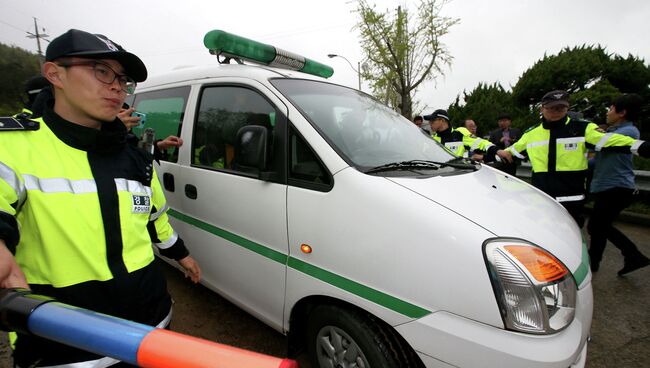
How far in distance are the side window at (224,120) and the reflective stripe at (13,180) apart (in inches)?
43.7

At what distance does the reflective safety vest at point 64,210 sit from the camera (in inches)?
39.7

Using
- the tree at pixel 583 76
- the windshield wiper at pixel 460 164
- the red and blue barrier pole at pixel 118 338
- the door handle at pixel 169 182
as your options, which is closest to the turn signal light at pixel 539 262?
the windshield wiper at pixel 460 164

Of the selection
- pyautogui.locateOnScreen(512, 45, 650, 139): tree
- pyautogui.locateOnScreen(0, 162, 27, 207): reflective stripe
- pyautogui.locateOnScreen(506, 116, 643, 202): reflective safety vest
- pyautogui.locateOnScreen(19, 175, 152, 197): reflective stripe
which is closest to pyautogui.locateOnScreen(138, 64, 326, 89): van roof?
pyautogui.locateOnScreen(19, 175, 152, 197): reflective stripe

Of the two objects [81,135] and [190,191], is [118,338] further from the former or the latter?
[190,191]

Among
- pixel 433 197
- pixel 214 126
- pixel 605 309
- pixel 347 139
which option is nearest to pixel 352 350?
pixel 433 197

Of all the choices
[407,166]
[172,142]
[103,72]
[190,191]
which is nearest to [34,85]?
[172,142]

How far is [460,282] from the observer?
4.07ft

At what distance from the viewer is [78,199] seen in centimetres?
109

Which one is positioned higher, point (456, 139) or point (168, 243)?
point (456, 139)

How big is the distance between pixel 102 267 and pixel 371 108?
1863mm

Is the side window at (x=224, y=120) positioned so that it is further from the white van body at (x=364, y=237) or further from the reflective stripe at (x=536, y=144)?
the reflective stripe at (x=536, y=144)

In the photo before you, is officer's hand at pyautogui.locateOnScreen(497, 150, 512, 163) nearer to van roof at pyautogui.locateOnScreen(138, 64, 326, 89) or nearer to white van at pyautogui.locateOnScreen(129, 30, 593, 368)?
white van at pyautogui.locateOnScreen(129, 30, 593, 368)

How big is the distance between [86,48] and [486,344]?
72.9 inches

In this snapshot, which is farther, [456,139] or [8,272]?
[456,139]
